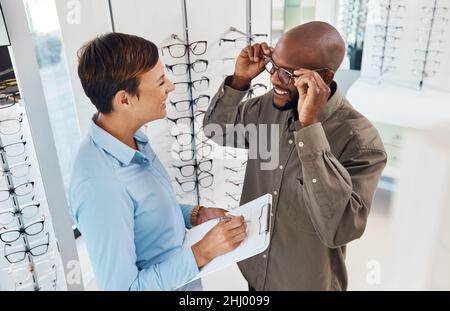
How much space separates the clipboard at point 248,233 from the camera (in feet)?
2.07

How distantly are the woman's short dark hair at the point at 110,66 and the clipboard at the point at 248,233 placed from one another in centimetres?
29

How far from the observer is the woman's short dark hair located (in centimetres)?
59

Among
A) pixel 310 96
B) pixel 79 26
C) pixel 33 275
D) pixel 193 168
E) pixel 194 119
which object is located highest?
pixel 79 26

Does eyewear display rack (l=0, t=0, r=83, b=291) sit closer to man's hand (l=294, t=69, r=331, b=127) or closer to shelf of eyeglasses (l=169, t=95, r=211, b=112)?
shelf of eyeglasses (l=169, t=95, r=211, b=112)

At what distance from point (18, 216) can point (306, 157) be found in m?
0.53

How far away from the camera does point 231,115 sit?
780 millimetres

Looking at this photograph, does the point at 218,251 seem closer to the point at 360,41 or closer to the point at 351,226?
the point at 351,226

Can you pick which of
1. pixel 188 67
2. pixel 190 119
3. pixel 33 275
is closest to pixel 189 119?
pixel 190 119

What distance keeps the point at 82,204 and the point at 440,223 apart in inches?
21.1

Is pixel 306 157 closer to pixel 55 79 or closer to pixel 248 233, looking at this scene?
pixel 248 233

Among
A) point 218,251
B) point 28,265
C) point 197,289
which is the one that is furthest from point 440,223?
point 28,265

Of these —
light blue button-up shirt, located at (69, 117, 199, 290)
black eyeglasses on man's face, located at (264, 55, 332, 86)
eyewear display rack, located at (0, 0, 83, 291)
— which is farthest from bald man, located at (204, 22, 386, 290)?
eyewear display rack, located at (0, 0, 83, 291)

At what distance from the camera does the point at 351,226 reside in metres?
0.65

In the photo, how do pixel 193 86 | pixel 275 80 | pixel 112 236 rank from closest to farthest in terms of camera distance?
pixel 112 236
pixel 275 80
pixel 193 86
